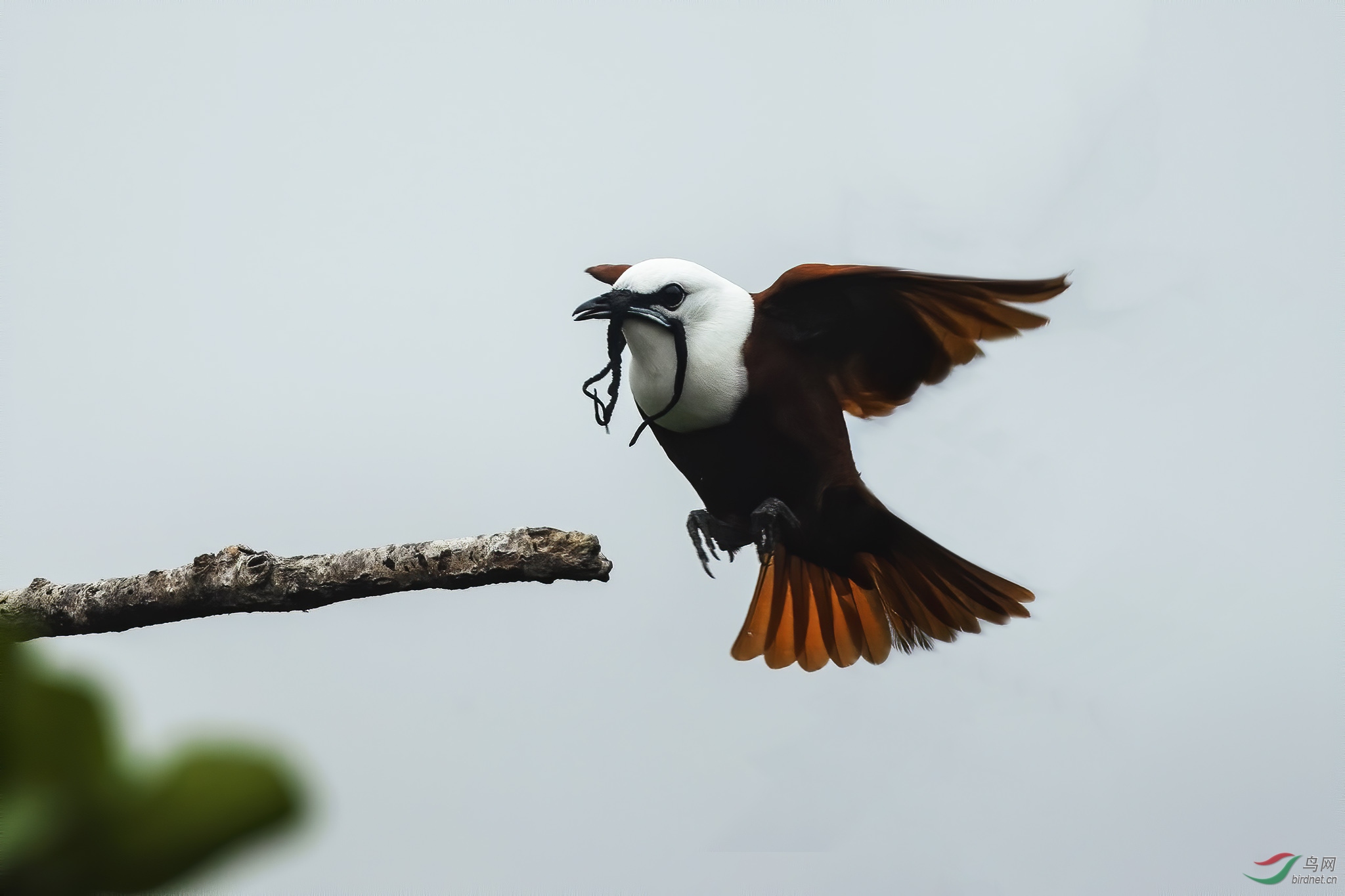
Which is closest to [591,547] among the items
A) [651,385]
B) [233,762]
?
[651,385]

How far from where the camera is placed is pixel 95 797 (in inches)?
12.2

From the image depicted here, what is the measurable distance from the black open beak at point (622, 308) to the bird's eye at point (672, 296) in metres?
0.02

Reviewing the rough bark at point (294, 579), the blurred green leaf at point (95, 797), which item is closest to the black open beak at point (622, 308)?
the rough bark at point (294, 579)

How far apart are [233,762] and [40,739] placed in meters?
0.05

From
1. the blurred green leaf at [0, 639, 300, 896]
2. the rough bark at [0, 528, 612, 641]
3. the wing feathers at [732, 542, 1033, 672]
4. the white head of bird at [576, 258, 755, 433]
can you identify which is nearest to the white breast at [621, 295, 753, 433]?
the white head of bird at [576, 258, 755, 433]

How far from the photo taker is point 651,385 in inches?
92.9

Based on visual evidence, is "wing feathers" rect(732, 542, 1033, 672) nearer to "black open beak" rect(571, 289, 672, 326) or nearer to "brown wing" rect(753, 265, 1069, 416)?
"brown wing" rect(753, 265, 1069, 416)

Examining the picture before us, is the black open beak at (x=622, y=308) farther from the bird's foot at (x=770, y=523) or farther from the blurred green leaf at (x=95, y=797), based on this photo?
the blurred green leaf at (x=95, y=797)

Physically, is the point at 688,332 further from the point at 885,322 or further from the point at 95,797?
the point at 95,797

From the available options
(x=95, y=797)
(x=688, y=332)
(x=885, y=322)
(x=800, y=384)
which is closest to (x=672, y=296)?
(x=688, y=332)

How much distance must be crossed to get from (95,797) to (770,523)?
2070 mm

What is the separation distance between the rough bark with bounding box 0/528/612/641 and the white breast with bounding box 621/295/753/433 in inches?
20.6

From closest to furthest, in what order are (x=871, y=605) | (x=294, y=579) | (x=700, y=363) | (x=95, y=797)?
(x=95, y=797) < (x=294, y=579) < (x=700, y=363) < (x=871, y=605)

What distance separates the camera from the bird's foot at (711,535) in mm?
2467
